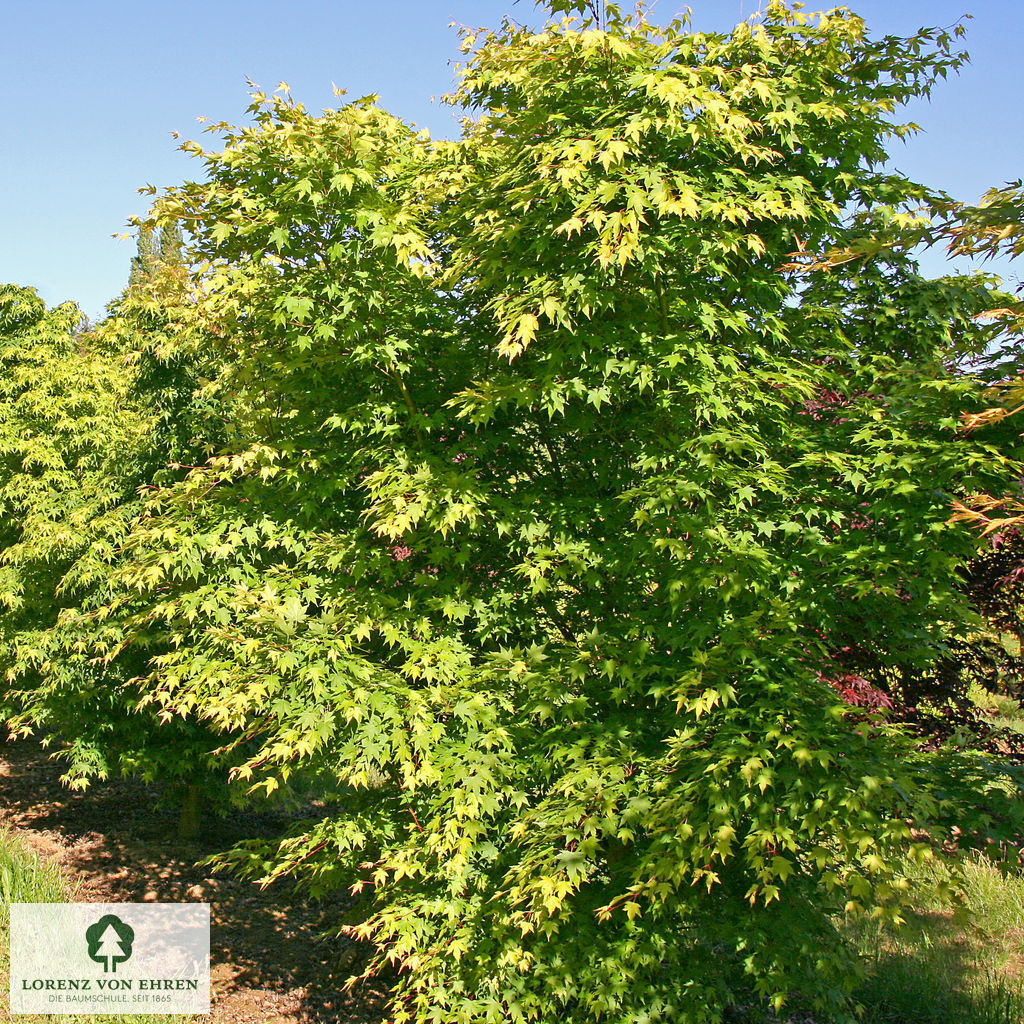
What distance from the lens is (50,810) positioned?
12.2 metres

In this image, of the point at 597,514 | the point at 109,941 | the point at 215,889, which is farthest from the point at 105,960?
the point at 597,514

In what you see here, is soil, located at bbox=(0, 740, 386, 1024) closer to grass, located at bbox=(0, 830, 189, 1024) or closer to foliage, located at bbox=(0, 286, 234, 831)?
grass, located at bbox=(0, 830, 189, 1024)

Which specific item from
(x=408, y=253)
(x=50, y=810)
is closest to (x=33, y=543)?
(x=50, y=810)

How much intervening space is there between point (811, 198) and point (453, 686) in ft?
13.1

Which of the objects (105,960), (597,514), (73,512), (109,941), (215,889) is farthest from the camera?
(73,512)

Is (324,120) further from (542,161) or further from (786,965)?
(786,965)

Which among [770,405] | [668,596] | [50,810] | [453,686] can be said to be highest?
[770,405]

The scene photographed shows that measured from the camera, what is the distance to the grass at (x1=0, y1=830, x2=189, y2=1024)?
646 centimetres

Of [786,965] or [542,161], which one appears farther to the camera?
[542,161]

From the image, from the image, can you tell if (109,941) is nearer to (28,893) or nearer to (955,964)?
(28,893)

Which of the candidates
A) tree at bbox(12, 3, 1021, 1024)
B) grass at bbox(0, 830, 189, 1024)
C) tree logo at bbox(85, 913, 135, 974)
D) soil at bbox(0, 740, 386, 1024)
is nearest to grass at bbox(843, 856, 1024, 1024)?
tree at bbox(12, 3, 1021, 1024)

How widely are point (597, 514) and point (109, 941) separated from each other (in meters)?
6.62

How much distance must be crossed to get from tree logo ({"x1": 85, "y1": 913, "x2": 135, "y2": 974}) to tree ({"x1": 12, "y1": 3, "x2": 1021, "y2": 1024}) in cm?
322

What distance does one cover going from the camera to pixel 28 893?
316 inches
